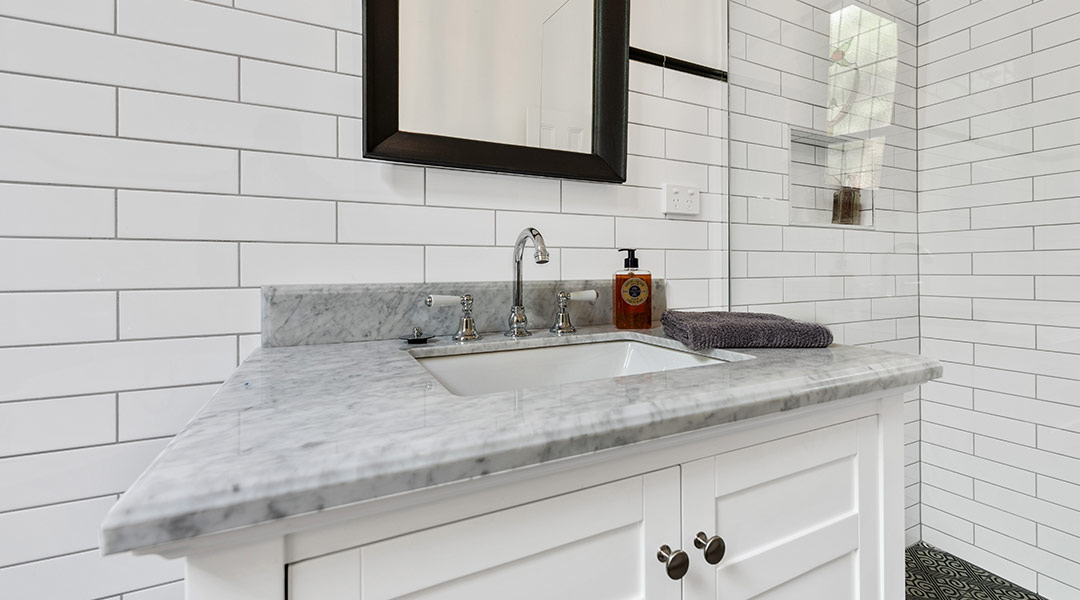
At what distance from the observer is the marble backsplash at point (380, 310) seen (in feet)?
2.93

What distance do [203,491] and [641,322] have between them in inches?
36.2

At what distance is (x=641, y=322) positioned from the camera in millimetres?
1112

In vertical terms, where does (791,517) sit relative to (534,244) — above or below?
below

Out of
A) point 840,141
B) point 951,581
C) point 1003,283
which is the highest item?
point 840,141

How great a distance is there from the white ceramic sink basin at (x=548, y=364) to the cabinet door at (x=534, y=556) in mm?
355

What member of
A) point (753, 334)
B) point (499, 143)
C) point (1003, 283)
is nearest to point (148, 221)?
point (499, 143)

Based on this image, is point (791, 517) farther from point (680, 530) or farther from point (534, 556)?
point (534, 556)

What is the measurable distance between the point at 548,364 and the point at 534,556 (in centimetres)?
49

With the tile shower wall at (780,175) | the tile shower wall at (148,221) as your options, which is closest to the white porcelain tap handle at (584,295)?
the tile shower wall at (148,221)

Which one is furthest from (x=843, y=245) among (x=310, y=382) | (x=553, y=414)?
(x=310, y=382)

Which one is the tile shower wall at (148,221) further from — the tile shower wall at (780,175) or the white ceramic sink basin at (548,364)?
the tile shower wall at (780,175)

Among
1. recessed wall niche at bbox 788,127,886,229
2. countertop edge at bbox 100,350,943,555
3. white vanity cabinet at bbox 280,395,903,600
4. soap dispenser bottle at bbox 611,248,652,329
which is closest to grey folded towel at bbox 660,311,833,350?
countertop edge at bbox 100,350,943,555

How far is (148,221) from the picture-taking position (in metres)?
0.82

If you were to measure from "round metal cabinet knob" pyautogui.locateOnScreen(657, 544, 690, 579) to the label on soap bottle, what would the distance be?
2.07 ft
